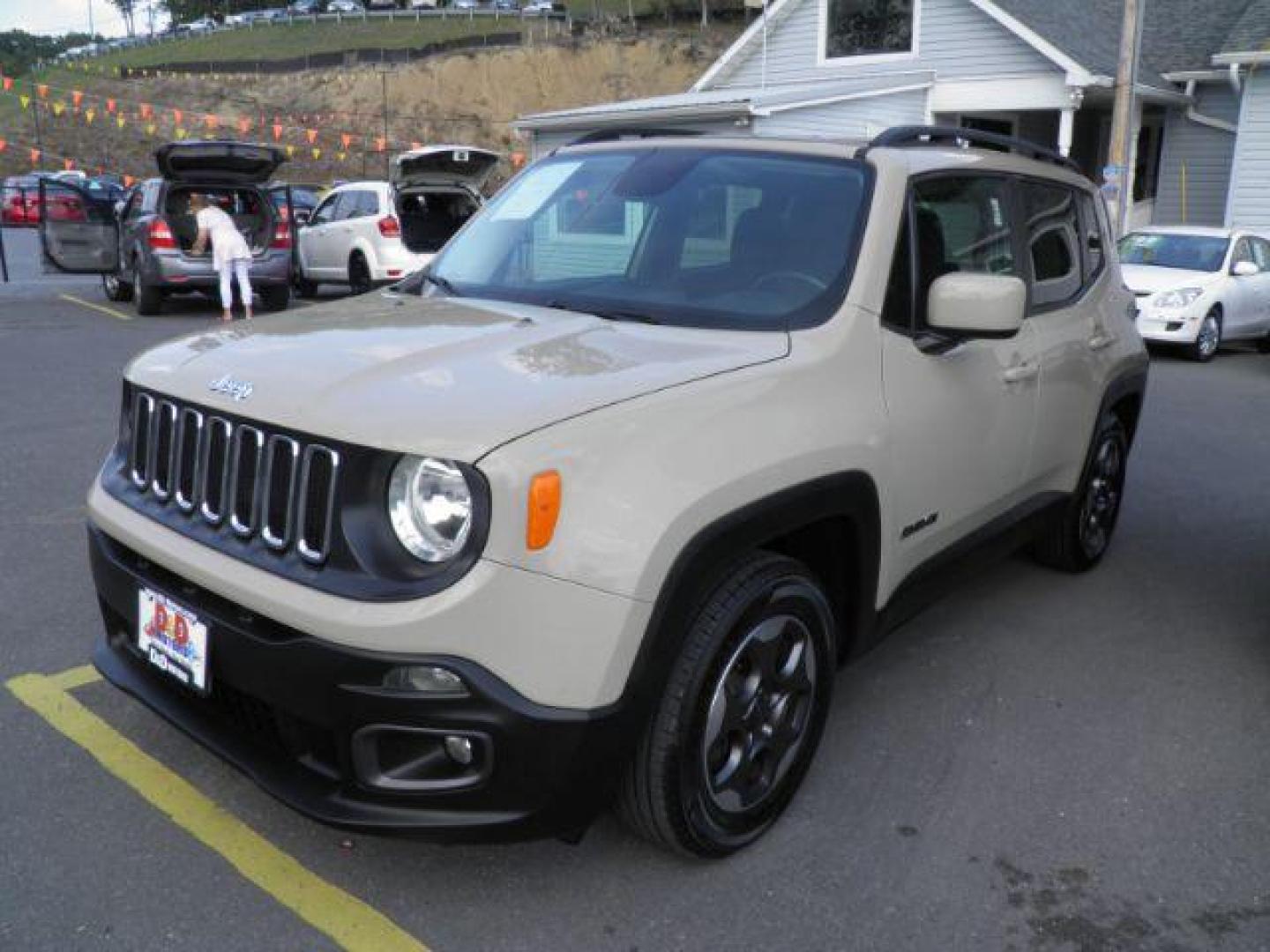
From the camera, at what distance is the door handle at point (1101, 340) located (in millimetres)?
4527

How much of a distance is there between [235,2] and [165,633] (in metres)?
124

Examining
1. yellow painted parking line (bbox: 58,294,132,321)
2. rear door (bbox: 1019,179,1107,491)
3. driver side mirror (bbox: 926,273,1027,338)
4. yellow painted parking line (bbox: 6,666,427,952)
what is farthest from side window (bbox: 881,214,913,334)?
yellow painted parking line (bbox: 58,294,132,321)

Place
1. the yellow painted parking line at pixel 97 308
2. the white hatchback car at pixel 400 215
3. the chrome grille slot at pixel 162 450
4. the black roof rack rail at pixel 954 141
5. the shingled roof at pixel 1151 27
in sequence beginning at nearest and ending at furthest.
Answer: the chrome grille slot at pixel 162 450
the black roof rack rail at pixel 954 141
the yellow painted parking line at pixel 97 308
the white hatchback car at pixel 400 215
the shingled roof at pixel 1151 27

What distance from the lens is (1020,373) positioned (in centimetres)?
390

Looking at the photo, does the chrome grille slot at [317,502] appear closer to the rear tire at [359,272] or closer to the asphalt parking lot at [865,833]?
the asphalt parking lot at [865,833]

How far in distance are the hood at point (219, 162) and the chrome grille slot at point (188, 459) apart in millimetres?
10600

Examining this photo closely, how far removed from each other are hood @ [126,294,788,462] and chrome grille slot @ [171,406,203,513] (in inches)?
2.4

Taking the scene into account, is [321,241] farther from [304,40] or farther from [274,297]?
[304,40]

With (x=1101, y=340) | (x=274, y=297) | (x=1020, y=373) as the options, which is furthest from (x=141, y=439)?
(x=274, y=297)

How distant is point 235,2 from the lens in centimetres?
11062

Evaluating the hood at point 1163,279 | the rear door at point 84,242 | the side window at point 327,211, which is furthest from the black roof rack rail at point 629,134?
the rear door at point 84,242

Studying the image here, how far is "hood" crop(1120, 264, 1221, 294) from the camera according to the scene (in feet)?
41.0

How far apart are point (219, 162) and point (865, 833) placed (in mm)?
12110

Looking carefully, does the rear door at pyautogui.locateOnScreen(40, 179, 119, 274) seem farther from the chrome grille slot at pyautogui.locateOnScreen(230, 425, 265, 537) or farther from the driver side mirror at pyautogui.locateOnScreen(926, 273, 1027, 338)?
the driver side mirror at pyautogui.locateOnScreen(926, 273, 1027, 338)
